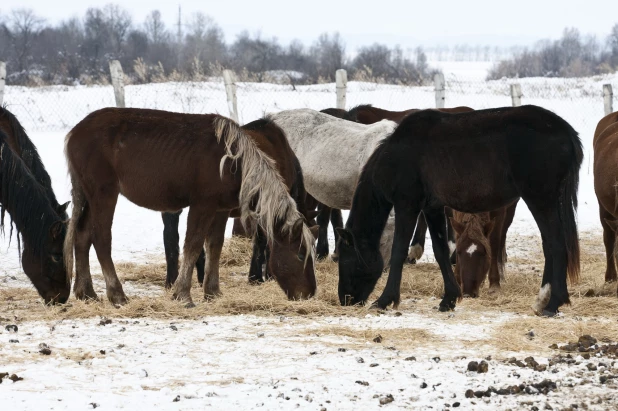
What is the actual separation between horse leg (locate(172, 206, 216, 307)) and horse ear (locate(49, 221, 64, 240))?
1112 mm

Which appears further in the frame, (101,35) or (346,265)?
(101,35)

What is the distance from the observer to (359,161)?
877 centimetres

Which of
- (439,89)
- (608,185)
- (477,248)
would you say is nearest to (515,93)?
(439,89)

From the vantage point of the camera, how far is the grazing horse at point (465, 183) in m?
6.43

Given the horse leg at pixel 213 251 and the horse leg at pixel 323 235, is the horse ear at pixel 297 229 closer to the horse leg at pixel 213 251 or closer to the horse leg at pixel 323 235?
the horse leg at pixel 213 251

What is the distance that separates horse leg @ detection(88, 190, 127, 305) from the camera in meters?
7.06

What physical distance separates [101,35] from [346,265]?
129 ft

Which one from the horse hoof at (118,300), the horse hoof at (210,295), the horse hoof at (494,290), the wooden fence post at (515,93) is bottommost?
the horse hoof at (494,290)

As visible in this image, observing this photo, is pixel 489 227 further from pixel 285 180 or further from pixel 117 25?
pixel 117 25

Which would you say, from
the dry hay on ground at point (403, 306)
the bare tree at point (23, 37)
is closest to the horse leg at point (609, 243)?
the dry hay on ground at point (403, 306)

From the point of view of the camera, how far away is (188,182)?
23.0 ft

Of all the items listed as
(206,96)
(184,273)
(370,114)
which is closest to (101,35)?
(206,96)

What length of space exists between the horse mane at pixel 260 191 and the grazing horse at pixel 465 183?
1.71 feet

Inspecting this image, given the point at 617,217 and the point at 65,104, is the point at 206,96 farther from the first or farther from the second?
the point at 617,217
